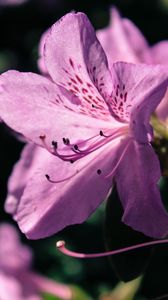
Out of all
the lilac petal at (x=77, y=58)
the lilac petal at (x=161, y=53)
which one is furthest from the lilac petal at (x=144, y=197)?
the lilac petal at (x=161, y=53)

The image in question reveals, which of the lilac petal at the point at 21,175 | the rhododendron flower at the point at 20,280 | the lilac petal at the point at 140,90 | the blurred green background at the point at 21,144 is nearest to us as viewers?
the lilac petal at the point at 140,90

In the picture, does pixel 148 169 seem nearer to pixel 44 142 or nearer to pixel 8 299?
pixel 44 142

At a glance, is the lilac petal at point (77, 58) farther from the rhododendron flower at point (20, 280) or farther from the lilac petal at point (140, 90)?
the rhododendron flower at point (20, 280)

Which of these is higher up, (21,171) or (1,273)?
(21,171)

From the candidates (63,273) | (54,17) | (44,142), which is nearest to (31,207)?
(44,142)

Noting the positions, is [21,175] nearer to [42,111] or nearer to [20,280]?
[42,111]

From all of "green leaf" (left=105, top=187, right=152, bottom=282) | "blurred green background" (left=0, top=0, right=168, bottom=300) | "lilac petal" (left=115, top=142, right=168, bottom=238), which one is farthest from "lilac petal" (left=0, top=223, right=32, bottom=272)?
"lilac petal" (left=115, top=142, right=168, bottom=238)

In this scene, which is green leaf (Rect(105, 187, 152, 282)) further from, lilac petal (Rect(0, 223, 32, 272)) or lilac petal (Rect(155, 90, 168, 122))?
lilac petal (Rect(0, 223, 32, 272))

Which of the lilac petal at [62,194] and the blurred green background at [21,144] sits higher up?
the lilac petal at [62,194]
